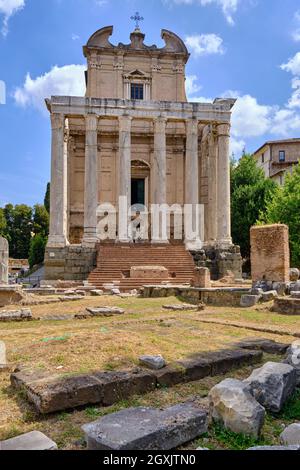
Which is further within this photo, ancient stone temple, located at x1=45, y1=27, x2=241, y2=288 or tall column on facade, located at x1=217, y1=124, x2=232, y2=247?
tall column on facade, located at x1=217, y1=124, x2=232, y2=247

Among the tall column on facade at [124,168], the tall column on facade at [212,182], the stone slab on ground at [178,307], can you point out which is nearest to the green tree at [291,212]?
the tall column on facade at [212,182]

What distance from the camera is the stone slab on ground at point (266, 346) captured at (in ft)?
20.7

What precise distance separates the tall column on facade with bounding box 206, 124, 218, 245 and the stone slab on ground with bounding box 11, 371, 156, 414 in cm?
2361

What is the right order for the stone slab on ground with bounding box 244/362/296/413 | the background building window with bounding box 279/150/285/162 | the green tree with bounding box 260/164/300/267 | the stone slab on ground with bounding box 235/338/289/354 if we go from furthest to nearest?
the background building window with bounding box 279/150/285/162 < the green tree with bounding box 260/164/300/267 < the stone slab on ground with bounding box 235/338/289/354 < the stone slab on ground with bounding box 244/362/296/413

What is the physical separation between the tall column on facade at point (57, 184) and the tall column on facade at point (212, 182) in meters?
9.74

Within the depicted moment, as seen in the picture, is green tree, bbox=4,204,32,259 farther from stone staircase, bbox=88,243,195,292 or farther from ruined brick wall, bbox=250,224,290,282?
ruined brick wall, bbox=250,224,290,282

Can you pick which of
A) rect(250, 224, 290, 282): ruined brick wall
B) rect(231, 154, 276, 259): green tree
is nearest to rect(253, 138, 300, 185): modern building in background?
rect(231, 154, 276, 259): green tree

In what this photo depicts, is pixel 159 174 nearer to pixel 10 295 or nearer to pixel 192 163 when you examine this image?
Answer: pixel 192 163

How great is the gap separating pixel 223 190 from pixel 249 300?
46.8 feet

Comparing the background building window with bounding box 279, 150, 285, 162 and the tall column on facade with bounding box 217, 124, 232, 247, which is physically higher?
the background building window with bounding box 279, 150, 285, 162

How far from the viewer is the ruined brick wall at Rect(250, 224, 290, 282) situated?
1366 centimetres

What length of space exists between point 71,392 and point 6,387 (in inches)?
42.4

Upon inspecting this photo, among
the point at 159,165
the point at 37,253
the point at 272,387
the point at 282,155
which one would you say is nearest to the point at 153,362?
the point at 272,387

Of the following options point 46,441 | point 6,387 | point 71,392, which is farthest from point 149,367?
point 46,441
